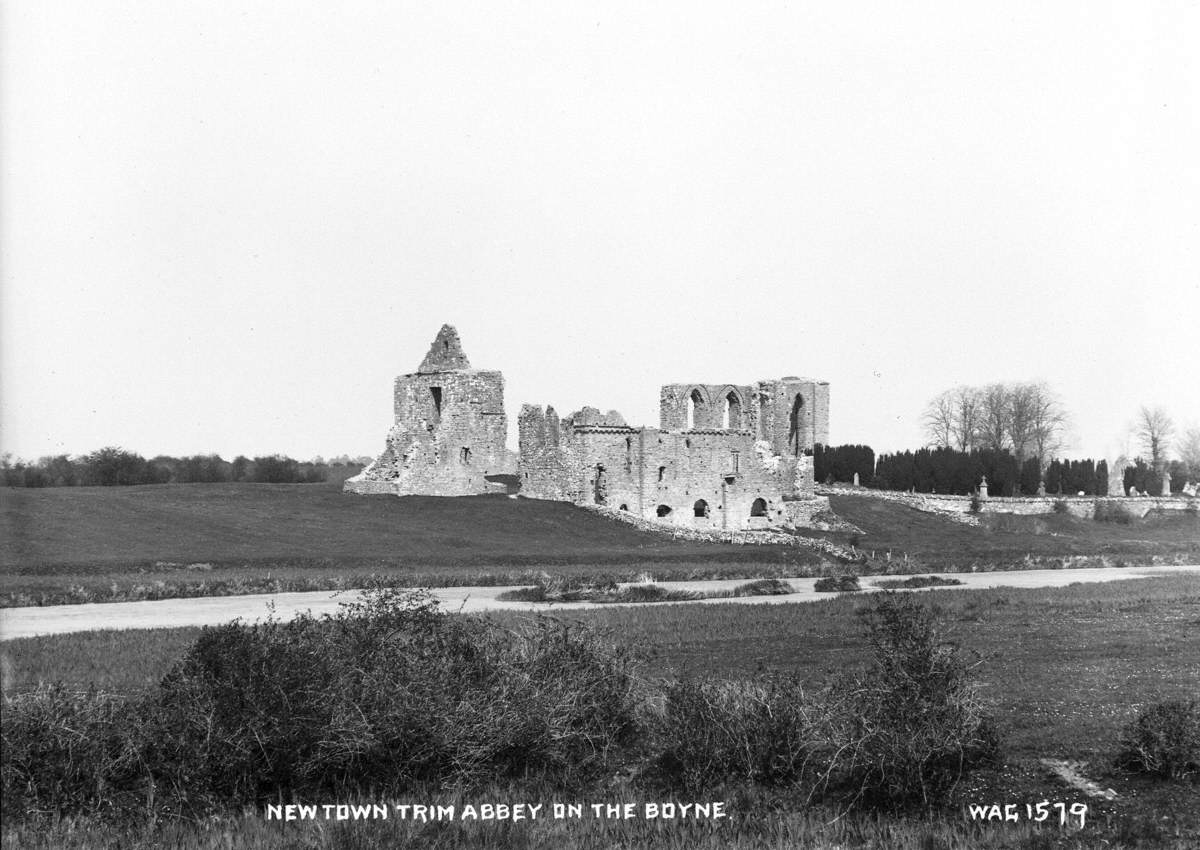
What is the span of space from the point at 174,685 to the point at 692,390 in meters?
42.4

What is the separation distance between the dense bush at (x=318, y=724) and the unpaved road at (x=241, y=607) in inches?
169

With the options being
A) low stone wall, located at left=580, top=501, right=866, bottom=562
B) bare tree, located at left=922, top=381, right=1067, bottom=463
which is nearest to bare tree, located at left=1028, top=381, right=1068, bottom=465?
bare tree, located at left=922, top=381, right=1067, bottom=463

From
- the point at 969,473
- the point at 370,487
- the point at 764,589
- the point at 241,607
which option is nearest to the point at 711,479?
A: the point at 370,487

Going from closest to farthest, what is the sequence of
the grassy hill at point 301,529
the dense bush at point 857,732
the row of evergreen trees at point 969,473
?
the dense bush at point 857,732
the grassy hill at point 301,529
the row of evergreen trees at point 969,473

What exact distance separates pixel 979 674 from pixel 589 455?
3572cm

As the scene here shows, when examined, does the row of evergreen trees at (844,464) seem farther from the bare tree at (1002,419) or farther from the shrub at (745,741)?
the shrub at (745,741)

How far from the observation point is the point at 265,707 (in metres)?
10.5

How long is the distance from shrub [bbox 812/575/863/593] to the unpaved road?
0.80 ft

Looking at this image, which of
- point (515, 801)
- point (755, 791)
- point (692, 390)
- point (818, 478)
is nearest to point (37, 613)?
point (515, 801)

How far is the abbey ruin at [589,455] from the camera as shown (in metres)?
47.7

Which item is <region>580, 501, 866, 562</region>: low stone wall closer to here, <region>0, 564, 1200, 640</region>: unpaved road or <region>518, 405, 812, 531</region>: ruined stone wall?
<region>518, 405, 812, 531</region>: ruined stone wall

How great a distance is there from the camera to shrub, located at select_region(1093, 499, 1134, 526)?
59.7 m

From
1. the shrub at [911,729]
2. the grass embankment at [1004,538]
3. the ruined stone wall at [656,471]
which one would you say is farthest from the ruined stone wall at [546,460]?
the shrub at [911,729]

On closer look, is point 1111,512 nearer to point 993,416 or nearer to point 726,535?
point 993,416
